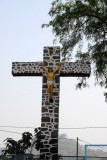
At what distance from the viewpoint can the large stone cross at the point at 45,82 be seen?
10.3 meters

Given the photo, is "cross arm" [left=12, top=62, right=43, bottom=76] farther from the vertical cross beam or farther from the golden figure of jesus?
the vertical cross beam

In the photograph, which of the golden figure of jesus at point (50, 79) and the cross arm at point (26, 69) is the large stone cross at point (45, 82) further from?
the golden figure of jesus at point (50, 79)

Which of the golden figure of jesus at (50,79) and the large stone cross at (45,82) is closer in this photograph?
the large stone cross at (45,82)

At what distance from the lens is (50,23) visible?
1296cm

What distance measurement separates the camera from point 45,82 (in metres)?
11.0

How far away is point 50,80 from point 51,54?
105 cm

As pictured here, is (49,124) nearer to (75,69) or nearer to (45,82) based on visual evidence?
(45,82)

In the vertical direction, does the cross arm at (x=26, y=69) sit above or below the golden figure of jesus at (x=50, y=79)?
above

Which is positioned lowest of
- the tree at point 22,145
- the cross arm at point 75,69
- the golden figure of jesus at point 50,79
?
the tree at point 22,145

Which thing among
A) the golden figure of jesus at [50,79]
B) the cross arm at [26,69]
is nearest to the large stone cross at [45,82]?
the cross arm at [26,69]

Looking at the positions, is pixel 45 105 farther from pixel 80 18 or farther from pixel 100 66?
pixel 80 18

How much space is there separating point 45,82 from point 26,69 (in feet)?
3.16

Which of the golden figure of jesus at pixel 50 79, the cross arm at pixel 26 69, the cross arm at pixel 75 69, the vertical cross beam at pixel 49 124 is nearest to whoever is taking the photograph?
the vertical cross beam at pixel 49 124

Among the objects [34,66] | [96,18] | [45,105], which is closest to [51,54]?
[34,66]
